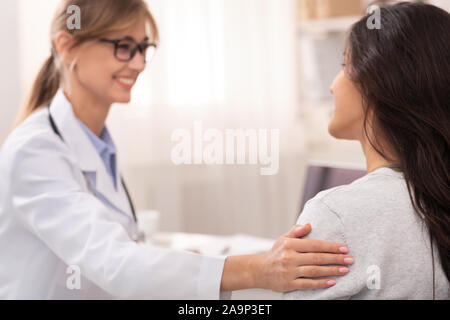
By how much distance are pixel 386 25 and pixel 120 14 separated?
2.17ft

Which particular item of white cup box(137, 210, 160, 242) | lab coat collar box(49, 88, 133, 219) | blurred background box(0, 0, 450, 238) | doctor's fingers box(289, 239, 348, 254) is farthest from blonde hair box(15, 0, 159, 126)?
blurred background box(0, 0, 450, 238)

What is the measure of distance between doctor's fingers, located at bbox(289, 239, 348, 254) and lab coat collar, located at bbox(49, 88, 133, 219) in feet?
1.93

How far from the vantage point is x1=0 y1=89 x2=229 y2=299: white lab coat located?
1035 mm

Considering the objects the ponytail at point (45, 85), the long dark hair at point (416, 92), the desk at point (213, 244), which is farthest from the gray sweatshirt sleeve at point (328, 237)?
the ponytail at point (45, 85)

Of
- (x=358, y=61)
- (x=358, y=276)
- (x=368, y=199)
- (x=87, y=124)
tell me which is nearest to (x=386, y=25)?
(x=358, y=61)

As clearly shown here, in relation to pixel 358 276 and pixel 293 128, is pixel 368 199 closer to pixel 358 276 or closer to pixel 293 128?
pixel 358 276

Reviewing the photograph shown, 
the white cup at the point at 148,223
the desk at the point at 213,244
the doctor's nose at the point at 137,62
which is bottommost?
the desk at the point at 213,244

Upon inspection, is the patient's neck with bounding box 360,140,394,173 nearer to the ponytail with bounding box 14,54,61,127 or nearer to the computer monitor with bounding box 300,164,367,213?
the computer monitor with bounding box 300,164,367,213

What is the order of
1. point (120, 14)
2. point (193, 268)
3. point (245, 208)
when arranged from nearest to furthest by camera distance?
point (193, 268) → point (120, 14) → point (245, 208)

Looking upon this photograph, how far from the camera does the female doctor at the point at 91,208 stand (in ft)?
3.25

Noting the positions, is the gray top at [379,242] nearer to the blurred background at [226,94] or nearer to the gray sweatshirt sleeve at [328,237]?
the gray sweatshirt sleeve at [328,237]

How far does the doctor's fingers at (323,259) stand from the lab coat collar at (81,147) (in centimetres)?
61
